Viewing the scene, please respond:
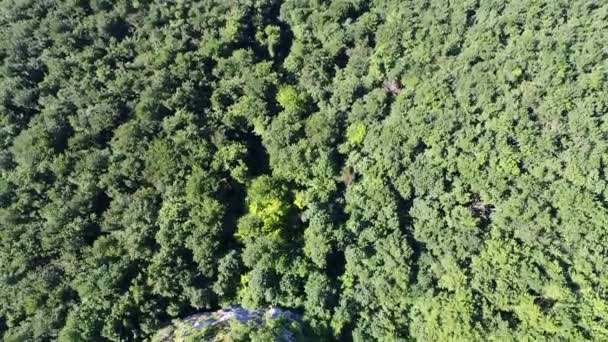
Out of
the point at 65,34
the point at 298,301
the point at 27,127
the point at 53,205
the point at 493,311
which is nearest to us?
the point at 493,311

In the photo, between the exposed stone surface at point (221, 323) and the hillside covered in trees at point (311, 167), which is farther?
the hillside covered in trees at point (311, 167)

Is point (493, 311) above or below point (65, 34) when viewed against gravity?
below

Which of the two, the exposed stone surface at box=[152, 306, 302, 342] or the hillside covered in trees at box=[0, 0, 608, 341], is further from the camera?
the hillside covered in trees at box=[0, 0, 608, 341]

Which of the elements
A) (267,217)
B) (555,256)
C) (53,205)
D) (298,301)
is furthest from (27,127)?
(555,256)

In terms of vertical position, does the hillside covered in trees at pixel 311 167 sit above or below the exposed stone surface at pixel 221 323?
above

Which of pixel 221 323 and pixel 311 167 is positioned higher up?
pixel 311 167

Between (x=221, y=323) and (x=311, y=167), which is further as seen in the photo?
(x=311, y=167)

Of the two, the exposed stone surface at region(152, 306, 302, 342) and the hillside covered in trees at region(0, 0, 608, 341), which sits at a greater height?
the hillside covered in trees at region(0, 0, 608, 341)

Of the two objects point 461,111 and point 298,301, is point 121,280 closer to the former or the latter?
point 298,301
